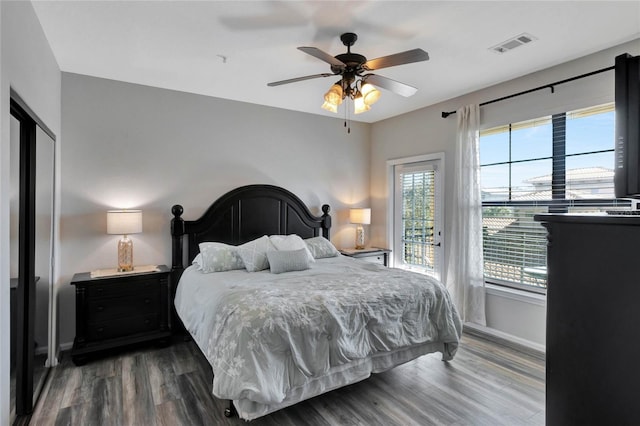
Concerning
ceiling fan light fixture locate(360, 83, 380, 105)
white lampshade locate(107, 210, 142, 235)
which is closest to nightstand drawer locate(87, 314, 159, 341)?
white lampshade locate(107, 210, 142, 235)

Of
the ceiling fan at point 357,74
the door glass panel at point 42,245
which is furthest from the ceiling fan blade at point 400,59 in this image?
the door glass panel at point 42,245

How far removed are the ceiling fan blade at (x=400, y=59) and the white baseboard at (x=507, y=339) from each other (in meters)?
2.98

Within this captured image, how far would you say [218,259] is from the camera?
349 cm

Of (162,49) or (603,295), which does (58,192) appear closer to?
(162,49)

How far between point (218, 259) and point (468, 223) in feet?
9.28

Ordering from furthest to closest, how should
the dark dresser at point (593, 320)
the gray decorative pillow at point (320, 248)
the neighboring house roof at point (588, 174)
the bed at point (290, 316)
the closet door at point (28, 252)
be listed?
1. the gray decorative pillow at point (320, 248)
2. the neighboring house roof at point (588, 174)
3. the bed at point (290, 316)
4. the closet door at point (28, 252)
5. the dark dresser at point (593, 320)

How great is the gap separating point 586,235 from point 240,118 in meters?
4.03

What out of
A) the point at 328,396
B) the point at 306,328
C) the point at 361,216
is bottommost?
the point at 328,396

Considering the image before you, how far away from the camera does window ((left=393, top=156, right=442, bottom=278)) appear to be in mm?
4508

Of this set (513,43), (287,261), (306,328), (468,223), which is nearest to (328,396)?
(306,328)

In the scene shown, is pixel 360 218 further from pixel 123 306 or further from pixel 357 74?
pixel 123 306

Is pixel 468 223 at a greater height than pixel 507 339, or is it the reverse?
pixel 468 223

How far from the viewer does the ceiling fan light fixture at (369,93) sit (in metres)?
2.58

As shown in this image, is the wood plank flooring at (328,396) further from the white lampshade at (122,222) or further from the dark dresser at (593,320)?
the dark dresser at (593,320)
